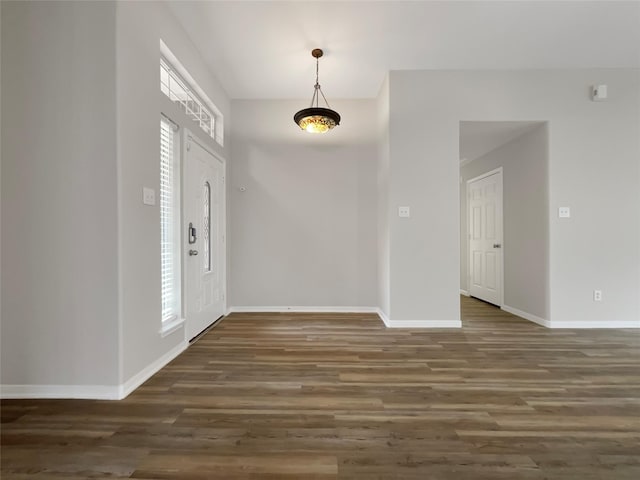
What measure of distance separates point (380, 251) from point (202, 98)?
3.01 meters

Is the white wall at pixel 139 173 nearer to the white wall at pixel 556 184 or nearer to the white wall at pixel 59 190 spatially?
the white wall at pixel 59 190

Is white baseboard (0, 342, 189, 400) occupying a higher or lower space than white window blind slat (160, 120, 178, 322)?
lower

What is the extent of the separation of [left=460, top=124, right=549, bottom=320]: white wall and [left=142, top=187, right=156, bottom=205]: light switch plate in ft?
14.2

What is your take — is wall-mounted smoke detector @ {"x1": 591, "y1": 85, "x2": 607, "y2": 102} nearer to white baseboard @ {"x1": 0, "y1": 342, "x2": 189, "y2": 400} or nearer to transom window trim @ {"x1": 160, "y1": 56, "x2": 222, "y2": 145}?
transom window trim @ {"x1": 160, "y1": 56, "x2": 222, "y2": 145}

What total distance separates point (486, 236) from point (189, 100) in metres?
4.93

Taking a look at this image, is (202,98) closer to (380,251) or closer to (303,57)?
(303,57)

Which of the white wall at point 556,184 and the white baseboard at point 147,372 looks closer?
the white baseboard at point 147,372

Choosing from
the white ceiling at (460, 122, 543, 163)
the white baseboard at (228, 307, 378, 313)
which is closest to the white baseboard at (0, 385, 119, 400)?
the white baseboard at (228, 307, 378, 313)

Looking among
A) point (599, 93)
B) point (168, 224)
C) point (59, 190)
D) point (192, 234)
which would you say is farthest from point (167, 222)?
point (599, 93)

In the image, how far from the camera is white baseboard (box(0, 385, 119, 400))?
1.99 m

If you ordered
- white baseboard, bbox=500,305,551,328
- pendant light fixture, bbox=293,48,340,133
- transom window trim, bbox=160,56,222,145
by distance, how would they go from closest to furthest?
transom window trim, bbox=160,56,222,145, pendant light fixture, bbox=293,48,340,133, white baseboard, bbox=500,305,551,328

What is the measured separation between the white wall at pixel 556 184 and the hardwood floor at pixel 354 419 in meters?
0.86

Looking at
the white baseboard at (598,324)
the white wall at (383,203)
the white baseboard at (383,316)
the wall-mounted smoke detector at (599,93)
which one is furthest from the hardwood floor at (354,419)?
the wall-mounted smoke detector at (599,93)

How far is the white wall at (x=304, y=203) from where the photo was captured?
4395 mm
